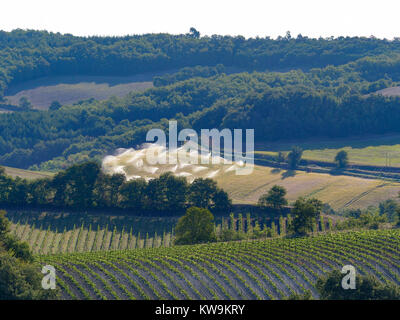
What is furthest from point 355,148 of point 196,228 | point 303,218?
point 196,228

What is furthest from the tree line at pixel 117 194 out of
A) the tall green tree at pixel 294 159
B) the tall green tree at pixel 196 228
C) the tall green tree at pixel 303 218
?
the tall green tree at pixel 294 159

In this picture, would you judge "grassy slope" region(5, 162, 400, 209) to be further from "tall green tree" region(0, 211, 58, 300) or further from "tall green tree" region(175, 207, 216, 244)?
"tall green tree" region(0, 211, 58, 300)

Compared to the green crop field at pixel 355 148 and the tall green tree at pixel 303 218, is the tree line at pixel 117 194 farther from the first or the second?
the green crop field at pixel 355 148

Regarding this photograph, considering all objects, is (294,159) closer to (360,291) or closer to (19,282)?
(360,291)

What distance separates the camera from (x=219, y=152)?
15850 centimetres

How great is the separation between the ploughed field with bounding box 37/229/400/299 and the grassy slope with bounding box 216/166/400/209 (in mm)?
38007

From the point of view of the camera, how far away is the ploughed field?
190ft

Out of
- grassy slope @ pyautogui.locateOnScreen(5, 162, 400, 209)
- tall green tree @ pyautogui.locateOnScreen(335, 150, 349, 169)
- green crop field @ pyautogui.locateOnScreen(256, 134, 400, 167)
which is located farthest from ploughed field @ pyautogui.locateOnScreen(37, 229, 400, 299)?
green crop field @ pyautogui.locateOnScreen(256, 134, 400, 167)

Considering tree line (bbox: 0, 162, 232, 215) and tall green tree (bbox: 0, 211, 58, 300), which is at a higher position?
tall green tree (bbox: 0, 211, 58, 300)

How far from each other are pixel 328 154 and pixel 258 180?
29987mm

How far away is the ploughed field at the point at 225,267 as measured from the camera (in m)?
57.9

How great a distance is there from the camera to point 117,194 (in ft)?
338

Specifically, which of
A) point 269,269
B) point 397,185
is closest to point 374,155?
point 397,185
